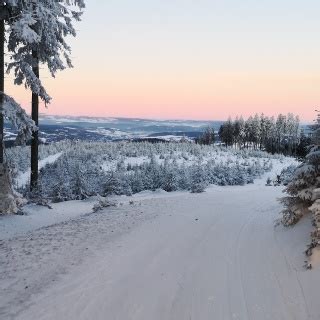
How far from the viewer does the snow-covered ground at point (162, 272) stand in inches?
239

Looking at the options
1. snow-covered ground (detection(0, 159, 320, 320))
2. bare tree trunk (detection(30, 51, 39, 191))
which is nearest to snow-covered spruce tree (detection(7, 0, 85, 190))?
bare tree trunk (detection(30, 51, 39, 191))

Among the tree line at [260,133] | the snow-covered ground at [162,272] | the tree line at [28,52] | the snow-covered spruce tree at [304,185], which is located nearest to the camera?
the snow-covered ground at [162,272]

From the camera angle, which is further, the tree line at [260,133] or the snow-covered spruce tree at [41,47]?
the tree line at [260,133]

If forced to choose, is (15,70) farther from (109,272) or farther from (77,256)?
(109,272)

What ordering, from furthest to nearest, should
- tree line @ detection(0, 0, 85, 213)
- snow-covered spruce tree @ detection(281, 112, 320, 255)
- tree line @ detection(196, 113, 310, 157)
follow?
tree line @ detection(196, 113, 310, 157), tree line @ detection(0, 0, 85, 213), snow-covered spruce tree @ detection(281, 112, 320, 255)

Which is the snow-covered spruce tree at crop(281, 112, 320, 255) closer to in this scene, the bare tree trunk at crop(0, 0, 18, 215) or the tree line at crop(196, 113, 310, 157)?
the bare tree trunk at crop(0, 0, 18, 215)

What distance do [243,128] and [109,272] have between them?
118 m

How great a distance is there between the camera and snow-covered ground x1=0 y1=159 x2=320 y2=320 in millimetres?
6070

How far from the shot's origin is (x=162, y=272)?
24.9 feet

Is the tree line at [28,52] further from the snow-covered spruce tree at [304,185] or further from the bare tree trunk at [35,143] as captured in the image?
the snow-covered spruce tree at [304,185]

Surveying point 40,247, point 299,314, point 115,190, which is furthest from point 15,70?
point 299,314

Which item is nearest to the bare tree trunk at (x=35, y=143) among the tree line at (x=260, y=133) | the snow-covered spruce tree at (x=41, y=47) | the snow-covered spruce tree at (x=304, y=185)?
the snow-covered spruce tree at (x=41, y=47)

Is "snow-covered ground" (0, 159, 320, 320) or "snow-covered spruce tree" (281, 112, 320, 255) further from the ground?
"snow-covered spruce tree" (281, 112, 320, 255)

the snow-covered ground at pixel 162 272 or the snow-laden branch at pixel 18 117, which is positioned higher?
the snow-laden branch at pixel 18 117
